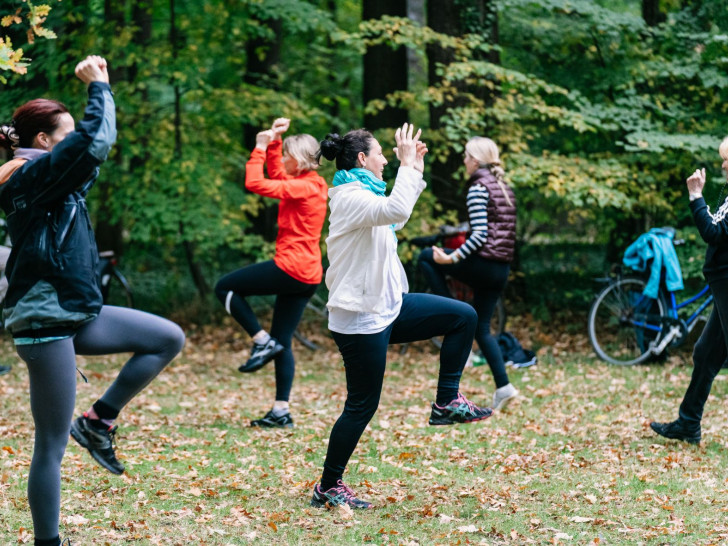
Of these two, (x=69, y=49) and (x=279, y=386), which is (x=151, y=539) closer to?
(x=279, y=386)

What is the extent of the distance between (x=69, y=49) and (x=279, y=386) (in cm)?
622

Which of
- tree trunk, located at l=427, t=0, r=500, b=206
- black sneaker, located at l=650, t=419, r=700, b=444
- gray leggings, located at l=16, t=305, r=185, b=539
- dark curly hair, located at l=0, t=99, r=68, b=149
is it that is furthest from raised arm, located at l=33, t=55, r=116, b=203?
tree trunk, located at l=427, t=0, r=500, b=206

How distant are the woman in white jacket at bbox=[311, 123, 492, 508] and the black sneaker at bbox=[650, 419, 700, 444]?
230cm

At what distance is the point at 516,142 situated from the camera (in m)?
10.5

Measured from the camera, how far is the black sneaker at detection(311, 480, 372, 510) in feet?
16.0

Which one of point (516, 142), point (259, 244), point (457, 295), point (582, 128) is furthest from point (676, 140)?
point (259, 244)

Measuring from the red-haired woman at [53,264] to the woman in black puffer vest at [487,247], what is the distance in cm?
406

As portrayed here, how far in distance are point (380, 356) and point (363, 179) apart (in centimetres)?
94

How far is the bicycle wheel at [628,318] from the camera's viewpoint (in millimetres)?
9750

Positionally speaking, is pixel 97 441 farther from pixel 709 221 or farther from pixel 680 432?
pixel 680 432

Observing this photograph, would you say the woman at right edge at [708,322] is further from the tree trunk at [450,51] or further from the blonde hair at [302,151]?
the tree trunk at [450,51]

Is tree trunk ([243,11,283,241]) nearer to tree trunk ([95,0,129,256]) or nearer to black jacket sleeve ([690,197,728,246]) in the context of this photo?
tree trunk ([95,0,129,256])

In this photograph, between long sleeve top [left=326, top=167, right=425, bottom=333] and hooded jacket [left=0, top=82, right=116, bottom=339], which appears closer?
hooded jacket [left=0, top=82, right=116, bottom=339]

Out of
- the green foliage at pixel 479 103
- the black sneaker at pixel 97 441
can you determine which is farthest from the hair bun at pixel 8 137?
the green foliage at pixel 479 103
